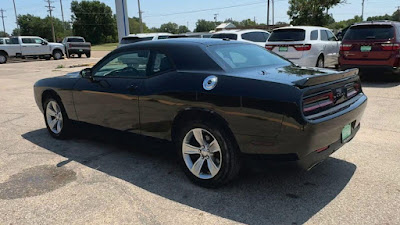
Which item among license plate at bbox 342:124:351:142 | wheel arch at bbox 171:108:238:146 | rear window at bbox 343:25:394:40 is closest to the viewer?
wheel arch at bbox 171:108:238:146

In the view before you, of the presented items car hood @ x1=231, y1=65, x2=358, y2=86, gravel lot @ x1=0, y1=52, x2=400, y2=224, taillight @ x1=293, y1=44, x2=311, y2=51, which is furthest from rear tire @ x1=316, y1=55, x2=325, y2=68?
car hood @ x1=231, y1=65, x2=358, y2=86

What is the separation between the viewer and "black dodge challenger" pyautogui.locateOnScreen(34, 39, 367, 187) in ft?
9.91

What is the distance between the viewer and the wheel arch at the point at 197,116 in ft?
10.8

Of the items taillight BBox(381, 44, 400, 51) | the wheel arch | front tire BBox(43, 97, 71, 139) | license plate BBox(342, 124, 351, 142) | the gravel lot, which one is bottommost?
the gravel lot

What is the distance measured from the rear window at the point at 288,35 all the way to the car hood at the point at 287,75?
7507mm

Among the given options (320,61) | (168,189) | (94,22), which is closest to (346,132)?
(168,189)

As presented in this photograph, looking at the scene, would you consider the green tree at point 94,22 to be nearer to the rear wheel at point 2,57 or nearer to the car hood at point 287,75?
the rear wheel at point 2,57

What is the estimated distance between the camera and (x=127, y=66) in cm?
437

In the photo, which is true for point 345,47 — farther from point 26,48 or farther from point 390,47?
point 26,48

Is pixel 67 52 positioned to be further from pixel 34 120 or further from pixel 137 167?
pixel 137 167

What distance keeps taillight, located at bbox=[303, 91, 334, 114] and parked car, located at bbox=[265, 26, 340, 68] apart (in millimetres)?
7782

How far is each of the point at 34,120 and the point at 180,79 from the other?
14.6 ft

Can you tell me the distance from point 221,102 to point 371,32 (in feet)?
27.3

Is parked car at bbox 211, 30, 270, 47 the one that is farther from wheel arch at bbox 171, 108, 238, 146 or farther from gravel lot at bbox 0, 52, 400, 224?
wheel arch at bbox 171, 108, 238, 146
